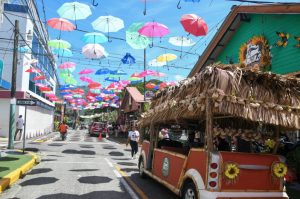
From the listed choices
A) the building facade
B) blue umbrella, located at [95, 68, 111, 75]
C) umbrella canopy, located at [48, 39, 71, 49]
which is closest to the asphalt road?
the building facade

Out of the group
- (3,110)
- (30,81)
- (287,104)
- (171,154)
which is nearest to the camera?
(287,104)

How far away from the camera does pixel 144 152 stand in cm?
1136

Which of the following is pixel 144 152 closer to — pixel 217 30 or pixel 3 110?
pixel 217 30

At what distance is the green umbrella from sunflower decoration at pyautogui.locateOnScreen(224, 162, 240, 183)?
9.58 m

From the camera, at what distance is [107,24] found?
15.6 m

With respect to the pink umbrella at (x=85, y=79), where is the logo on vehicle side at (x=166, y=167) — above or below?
below

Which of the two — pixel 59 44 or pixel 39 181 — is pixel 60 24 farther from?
pixel 39 181

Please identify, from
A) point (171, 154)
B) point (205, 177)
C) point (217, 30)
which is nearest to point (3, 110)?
point (217, 30)

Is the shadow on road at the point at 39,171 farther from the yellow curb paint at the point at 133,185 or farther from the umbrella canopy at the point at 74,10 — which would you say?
the umbrella canopy at the point at 74,10

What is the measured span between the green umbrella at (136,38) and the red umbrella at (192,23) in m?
2.31

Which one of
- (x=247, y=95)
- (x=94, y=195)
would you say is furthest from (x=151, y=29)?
(x=247, y=95)

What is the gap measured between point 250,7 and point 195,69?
5.50 m

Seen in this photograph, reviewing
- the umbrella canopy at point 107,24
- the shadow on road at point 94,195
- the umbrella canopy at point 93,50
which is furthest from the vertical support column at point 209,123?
the umbrella canopy at point 93,50

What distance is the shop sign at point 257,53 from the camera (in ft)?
43.7
